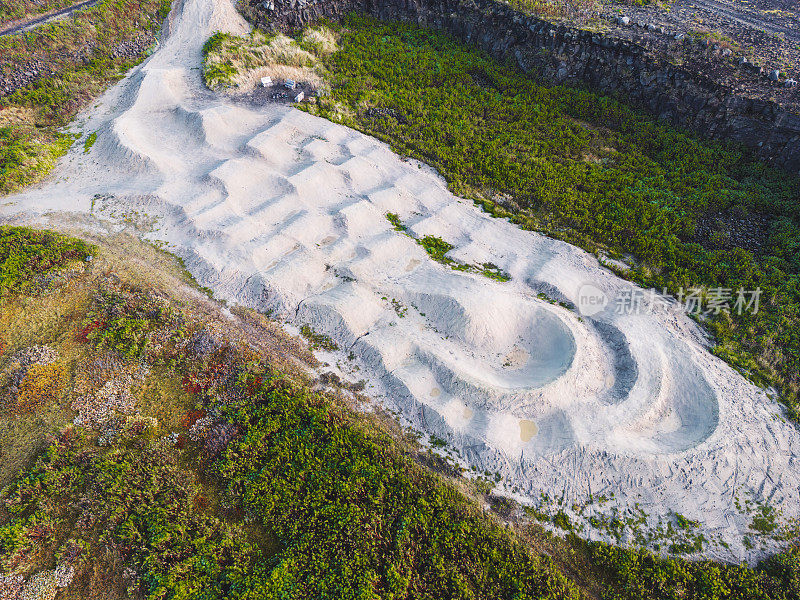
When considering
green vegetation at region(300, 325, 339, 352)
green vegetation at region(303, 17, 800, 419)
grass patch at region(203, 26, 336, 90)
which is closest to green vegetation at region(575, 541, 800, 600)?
green vegetation at region(303, 17, 800, 419)

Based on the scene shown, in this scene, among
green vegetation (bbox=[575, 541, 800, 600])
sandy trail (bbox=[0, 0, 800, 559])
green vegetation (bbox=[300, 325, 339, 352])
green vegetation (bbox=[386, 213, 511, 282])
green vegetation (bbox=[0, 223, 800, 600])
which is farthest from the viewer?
green vegetation (bbox=[386, 213, 511, 282])

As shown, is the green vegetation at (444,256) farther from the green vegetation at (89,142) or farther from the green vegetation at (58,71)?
the green vegetation at (58,71)

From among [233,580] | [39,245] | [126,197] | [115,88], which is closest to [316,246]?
[126,197]

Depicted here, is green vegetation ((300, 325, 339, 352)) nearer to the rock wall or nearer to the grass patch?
the grass patch

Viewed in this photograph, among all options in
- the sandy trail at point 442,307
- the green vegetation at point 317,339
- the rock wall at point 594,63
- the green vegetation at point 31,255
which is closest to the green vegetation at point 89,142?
the sandy trail at point 442,307

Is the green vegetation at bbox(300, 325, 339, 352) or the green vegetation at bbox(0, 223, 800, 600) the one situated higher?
the green vegetation at bbox(300, 325, 339, 352)

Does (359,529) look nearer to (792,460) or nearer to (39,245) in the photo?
(792,460)
